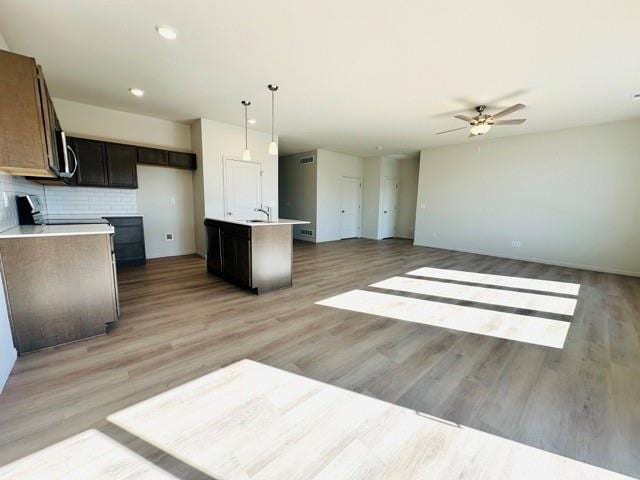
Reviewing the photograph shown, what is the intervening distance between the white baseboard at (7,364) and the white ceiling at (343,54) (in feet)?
9.03

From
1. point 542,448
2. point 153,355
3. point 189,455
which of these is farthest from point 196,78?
point 542,448

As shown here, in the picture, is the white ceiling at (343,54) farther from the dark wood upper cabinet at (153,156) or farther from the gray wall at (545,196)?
the gray wall at (545,196)

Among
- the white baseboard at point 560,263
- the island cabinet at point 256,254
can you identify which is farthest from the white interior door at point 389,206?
the island cabinet at point 256,254

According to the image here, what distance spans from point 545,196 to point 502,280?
8.64 feet

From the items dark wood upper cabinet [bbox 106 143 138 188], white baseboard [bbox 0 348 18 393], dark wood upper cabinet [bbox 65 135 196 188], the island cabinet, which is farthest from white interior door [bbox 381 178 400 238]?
white baseboard [bbox 0 348 18 393]

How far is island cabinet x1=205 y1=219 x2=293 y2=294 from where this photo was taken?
11.5ft

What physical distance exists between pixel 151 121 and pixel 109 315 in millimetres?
4196

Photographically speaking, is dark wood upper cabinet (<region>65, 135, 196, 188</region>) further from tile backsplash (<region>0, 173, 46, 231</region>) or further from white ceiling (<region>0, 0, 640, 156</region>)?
tile backsplash (<region>0, 173, 46, 231</region>)

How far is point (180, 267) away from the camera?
4793 mm

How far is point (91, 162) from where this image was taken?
4402mm

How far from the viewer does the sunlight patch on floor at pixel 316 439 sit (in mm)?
1241

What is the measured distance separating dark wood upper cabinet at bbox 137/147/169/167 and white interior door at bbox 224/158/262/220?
1088mm

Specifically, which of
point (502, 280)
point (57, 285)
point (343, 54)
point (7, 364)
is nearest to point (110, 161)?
point (57, 285)

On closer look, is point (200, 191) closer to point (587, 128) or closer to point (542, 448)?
point (542, 448)
